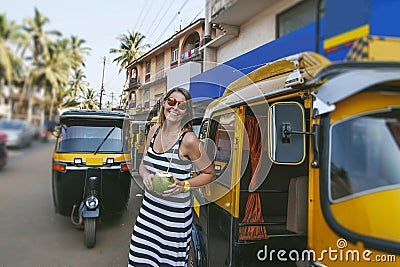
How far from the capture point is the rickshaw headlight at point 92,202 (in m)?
3.07

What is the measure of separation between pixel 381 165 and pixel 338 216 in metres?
0.26

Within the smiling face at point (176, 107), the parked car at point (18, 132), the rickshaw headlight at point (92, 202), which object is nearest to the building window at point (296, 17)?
the smiling face at point (176, 107)

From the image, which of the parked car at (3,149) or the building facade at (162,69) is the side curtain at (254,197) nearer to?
the building facade at (162,69)

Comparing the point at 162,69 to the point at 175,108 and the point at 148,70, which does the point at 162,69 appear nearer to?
the point at 148,70

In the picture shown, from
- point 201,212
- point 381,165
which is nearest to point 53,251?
point 201,212

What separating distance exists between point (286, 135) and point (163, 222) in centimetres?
82

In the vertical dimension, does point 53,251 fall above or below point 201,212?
below

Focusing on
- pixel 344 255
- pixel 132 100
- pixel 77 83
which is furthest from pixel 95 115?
pixel 344 255

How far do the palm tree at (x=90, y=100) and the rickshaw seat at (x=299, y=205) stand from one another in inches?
55.1

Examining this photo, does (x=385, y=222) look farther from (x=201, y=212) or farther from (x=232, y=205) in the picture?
(x=201, y=212)

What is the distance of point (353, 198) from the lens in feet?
4.13

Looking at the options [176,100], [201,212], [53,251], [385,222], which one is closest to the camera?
[385,222]

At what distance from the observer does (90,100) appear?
6.31ft

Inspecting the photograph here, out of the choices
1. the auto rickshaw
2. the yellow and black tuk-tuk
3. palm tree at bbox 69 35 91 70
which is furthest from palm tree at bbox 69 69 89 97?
the auto rickshaw
